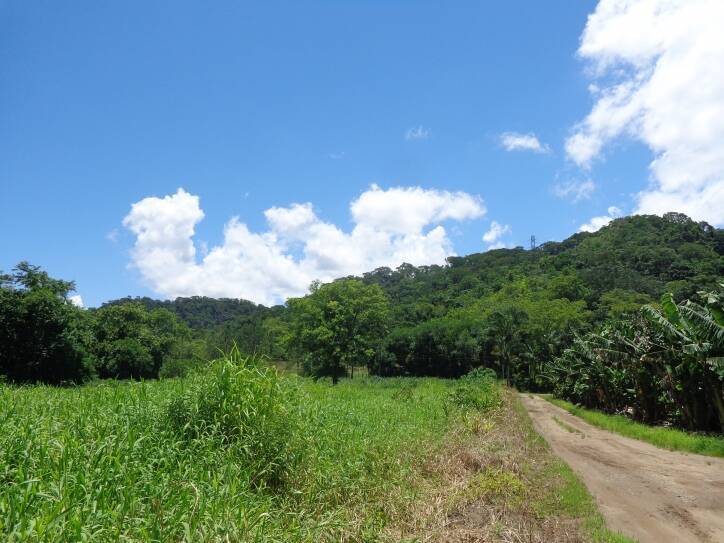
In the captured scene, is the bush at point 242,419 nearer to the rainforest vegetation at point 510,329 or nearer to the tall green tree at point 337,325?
the rainforest vegetation at point 510,329

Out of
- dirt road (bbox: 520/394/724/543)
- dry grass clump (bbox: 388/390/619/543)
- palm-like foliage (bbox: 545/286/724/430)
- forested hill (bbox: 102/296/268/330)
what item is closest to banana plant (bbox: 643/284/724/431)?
palm-like foliage (bbox: 545/286/724/430)

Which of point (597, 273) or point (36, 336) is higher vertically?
point (597, 273)

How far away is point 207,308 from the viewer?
506ft

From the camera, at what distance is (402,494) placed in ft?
24.5

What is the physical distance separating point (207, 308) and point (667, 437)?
149133mm

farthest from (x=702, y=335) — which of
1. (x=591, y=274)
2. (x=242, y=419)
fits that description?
(x=591, y=274)

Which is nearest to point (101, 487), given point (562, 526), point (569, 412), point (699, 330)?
point (562, 526)

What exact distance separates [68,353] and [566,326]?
54.3 meters

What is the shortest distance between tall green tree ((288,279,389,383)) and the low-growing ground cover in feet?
147

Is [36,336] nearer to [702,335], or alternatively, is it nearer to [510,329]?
[702,335]

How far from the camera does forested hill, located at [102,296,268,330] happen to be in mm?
142525

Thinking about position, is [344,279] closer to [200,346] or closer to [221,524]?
[200,346]

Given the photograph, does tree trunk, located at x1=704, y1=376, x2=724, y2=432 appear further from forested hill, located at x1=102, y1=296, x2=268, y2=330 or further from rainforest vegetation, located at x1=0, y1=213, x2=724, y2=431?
forested hill, located at x1=102, y1=296, x2=268, y2=330

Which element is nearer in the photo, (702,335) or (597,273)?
(702,335)
